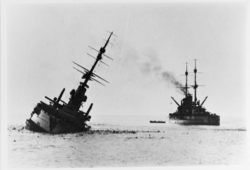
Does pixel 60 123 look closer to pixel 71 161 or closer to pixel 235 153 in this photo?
pixel 71 161

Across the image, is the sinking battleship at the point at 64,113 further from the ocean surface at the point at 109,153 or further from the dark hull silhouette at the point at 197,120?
the dark hull silhouette at the point at 197,120

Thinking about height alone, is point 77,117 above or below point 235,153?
above

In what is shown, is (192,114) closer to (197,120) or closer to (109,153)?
(197,120)

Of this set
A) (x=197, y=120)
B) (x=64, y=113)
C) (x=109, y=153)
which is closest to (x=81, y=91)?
(x=64, y=113)

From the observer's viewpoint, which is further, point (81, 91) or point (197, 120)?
point (197, 120)

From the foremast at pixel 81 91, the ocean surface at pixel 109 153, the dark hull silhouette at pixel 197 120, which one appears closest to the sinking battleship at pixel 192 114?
the dark hull silhouette at pixel 197 120

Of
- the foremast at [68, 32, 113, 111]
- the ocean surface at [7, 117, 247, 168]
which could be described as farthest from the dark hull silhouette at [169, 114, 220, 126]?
A: the ocean surface at [7, 117, 247, 168]

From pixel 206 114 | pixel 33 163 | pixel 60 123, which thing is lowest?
pixel 33 163

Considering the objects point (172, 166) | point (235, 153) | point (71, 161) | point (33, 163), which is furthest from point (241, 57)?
point (33, 163)
